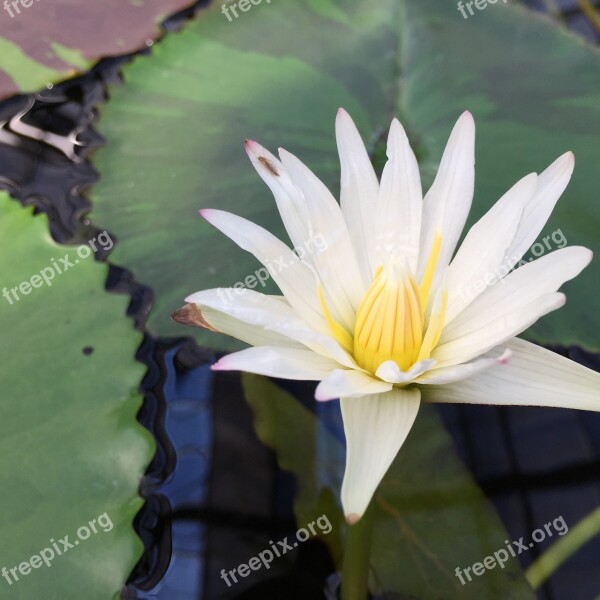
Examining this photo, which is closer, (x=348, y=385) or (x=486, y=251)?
(x=348, y=385)

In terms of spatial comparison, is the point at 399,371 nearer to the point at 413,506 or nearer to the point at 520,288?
the point at 520,288

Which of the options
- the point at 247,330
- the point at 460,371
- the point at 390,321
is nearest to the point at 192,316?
the point at 247,330

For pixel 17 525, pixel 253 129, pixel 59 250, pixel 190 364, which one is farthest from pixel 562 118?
pixel 17 525

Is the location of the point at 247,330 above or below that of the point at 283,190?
below

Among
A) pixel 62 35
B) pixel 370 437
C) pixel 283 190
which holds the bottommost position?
pixel 370 437

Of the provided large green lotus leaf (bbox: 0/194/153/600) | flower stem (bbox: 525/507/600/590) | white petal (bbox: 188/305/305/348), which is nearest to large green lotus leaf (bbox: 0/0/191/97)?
large green lotus leaf (bbox: 0/194/153/600)

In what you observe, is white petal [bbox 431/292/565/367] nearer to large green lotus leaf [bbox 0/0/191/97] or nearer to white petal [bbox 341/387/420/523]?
white petal [bbox 341/387/420/523]

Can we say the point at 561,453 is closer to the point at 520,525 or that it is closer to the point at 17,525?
the point at 520,525

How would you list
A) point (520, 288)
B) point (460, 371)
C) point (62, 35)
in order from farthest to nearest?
point (62, 35)
point (520, 288)
point (460, 371)
